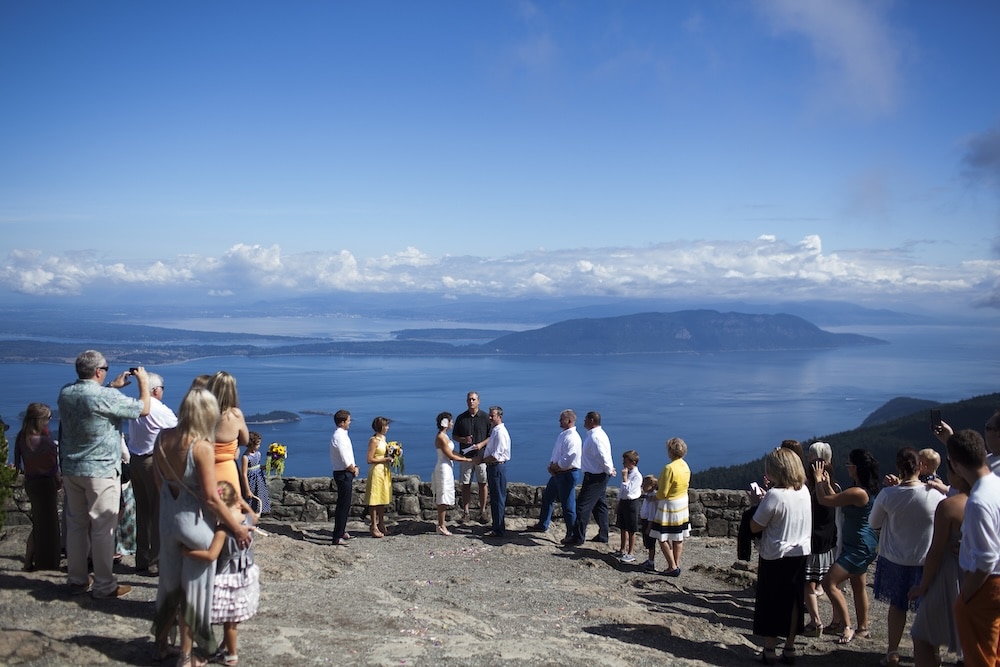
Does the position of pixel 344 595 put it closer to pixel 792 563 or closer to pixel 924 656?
pixel 792 563

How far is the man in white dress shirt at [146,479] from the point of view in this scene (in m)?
7.05

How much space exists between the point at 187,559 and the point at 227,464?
82cm

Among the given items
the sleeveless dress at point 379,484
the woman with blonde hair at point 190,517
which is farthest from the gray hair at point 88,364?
the sleeveless dress at point 379,484

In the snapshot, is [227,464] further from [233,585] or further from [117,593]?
[117,593]

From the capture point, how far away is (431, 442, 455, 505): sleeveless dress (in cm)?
1067

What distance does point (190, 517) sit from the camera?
4.55m

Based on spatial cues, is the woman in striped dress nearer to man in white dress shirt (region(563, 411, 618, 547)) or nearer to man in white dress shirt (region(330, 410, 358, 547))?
man in white dress shirt (region(563, 411, 618, 547))

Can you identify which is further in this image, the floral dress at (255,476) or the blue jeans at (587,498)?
the blue jeans at (587,498)

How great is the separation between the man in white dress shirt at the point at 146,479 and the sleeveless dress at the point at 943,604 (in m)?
6.25

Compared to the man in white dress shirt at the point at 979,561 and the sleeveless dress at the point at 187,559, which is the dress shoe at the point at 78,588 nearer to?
the sleeveless dress at the point at 187,559

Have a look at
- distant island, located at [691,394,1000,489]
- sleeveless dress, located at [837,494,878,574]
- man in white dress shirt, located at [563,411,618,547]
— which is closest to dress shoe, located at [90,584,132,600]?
man in white dress shirt, located at [563,411,618,547]

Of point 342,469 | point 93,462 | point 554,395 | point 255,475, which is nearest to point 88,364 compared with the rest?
point 93,462

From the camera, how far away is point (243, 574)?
4816 mm

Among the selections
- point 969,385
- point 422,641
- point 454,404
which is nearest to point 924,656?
point 422,641
